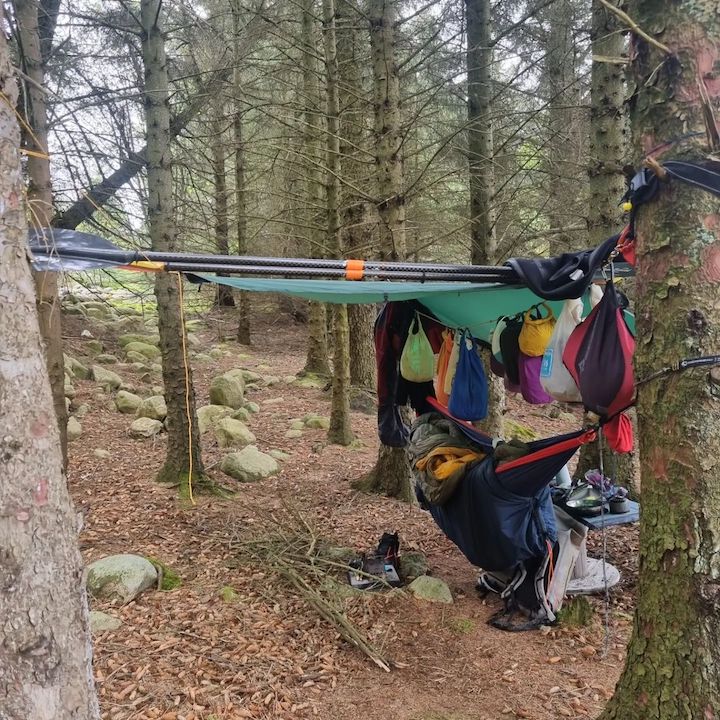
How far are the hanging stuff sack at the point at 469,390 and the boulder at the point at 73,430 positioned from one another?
3.94 m

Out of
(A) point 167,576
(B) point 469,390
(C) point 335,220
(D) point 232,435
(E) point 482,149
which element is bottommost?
(A) point 167,576

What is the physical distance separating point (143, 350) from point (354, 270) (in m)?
8.17

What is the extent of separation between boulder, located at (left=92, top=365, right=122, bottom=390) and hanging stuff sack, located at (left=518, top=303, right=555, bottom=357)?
593 cm

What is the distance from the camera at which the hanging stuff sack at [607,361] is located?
1783 mm

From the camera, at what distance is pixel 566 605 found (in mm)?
2641

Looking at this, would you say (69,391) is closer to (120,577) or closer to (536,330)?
(120,577)

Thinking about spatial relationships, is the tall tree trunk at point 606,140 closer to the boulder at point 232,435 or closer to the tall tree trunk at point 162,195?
the tall tree trunk at point 162,195

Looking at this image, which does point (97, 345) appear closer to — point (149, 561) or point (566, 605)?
point (149, 561)

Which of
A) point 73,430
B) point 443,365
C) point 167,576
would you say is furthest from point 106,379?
point 443,365

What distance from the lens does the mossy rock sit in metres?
2.89

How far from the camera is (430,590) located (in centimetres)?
287

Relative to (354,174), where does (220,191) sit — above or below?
above

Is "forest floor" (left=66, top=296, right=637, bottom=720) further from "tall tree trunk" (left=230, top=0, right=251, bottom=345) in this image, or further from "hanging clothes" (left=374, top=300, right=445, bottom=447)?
"tall tree trunk" (left=230, top=0, right=251, bottom=345)

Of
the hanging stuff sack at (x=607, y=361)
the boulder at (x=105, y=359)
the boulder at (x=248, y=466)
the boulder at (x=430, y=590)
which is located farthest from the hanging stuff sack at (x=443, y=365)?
the boulder at (x=105, y=359)
